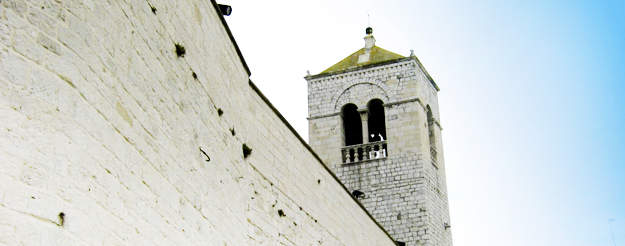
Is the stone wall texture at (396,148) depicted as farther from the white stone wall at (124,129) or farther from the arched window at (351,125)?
the white stone wall at (124,129)

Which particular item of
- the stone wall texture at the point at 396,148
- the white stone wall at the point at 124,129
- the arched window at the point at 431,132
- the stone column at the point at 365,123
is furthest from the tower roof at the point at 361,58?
the white stone wall at the point at 124,129

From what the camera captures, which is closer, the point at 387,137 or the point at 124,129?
the point at 124,129

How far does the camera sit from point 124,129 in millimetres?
4297

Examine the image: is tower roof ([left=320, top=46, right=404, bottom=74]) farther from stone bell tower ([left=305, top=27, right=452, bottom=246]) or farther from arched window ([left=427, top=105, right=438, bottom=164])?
arched window ([left=427, top=105, right=438, bottom=164])

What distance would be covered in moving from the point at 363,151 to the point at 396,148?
105cm

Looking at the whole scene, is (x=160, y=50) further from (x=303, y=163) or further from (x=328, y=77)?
(x=328, y=77)

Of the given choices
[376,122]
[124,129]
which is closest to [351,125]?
[376,122]

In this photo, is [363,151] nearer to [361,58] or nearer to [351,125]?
[351,125]

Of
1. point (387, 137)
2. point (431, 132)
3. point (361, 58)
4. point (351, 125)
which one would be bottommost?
point (387, 137)

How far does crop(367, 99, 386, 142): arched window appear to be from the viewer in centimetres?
2316

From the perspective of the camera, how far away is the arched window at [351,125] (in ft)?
75.8

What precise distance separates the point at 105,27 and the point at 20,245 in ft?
4.98

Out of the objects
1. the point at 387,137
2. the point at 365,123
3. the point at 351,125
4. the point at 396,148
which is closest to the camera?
the point at 396,148

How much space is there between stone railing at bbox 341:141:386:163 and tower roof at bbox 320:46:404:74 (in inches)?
116
